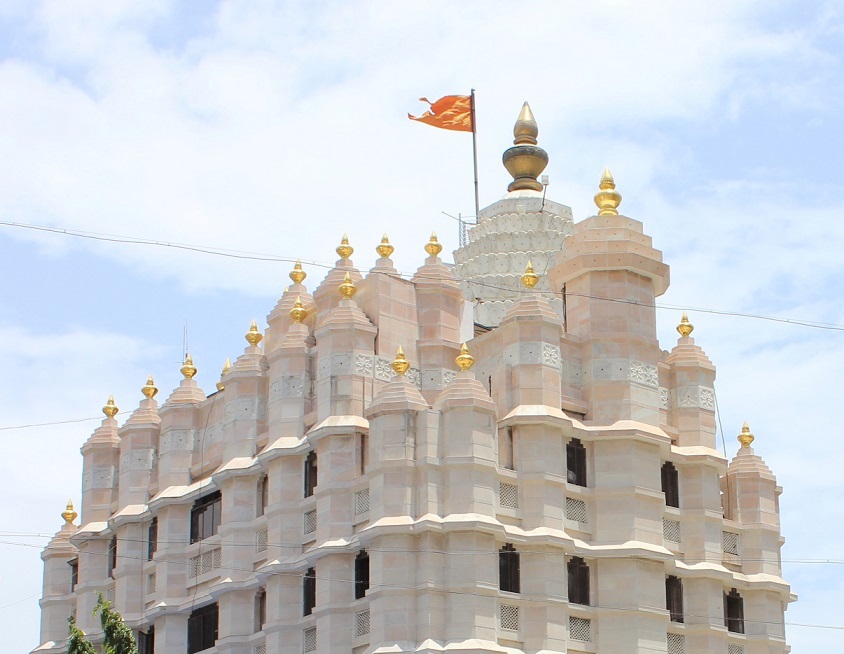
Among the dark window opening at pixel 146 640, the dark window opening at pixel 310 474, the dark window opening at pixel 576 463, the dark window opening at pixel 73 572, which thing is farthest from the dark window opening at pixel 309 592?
the dark window opening at pixel 73 572

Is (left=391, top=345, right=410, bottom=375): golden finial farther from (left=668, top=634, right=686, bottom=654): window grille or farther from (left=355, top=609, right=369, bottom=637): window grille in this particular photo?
(left=668, top=634, right=686, bottom=654): window grille

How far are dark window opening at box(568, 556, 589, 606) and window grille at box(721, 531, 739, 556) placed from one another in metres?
5.41

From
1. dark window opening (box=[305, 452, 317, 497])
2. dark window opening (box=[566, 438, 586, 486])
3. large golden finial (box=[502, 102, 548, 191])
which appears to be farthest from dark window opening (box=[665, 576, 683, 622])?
large golden finial (box=[502, 102, 548, 191])

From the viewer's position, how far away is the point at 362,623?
2258 inches

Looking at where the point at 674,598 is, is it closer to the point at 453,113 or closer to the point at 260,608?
the point at 260,608

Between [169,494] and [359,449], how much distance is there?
8.92 m

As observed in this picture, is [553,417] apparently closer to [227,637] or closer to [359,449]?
[359,449]

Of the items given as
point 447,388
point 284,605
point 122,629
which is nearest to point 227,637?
point 284,605

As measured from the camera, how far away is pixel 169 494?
65.2 meters

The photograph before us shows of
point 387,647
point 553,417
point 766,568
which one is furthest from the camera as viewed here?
point 766,568

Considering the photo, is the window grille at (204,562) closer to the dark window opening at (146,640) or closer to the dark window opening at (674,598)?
the dark window opening at (146,640)

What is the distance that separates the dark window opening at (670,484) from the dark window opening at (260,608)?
12.8 meters

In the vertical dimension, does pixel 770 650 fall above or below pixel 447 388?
below

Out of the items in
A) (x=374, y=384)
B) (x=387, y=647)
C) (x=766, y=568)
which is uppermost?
(x=374, y=384)
